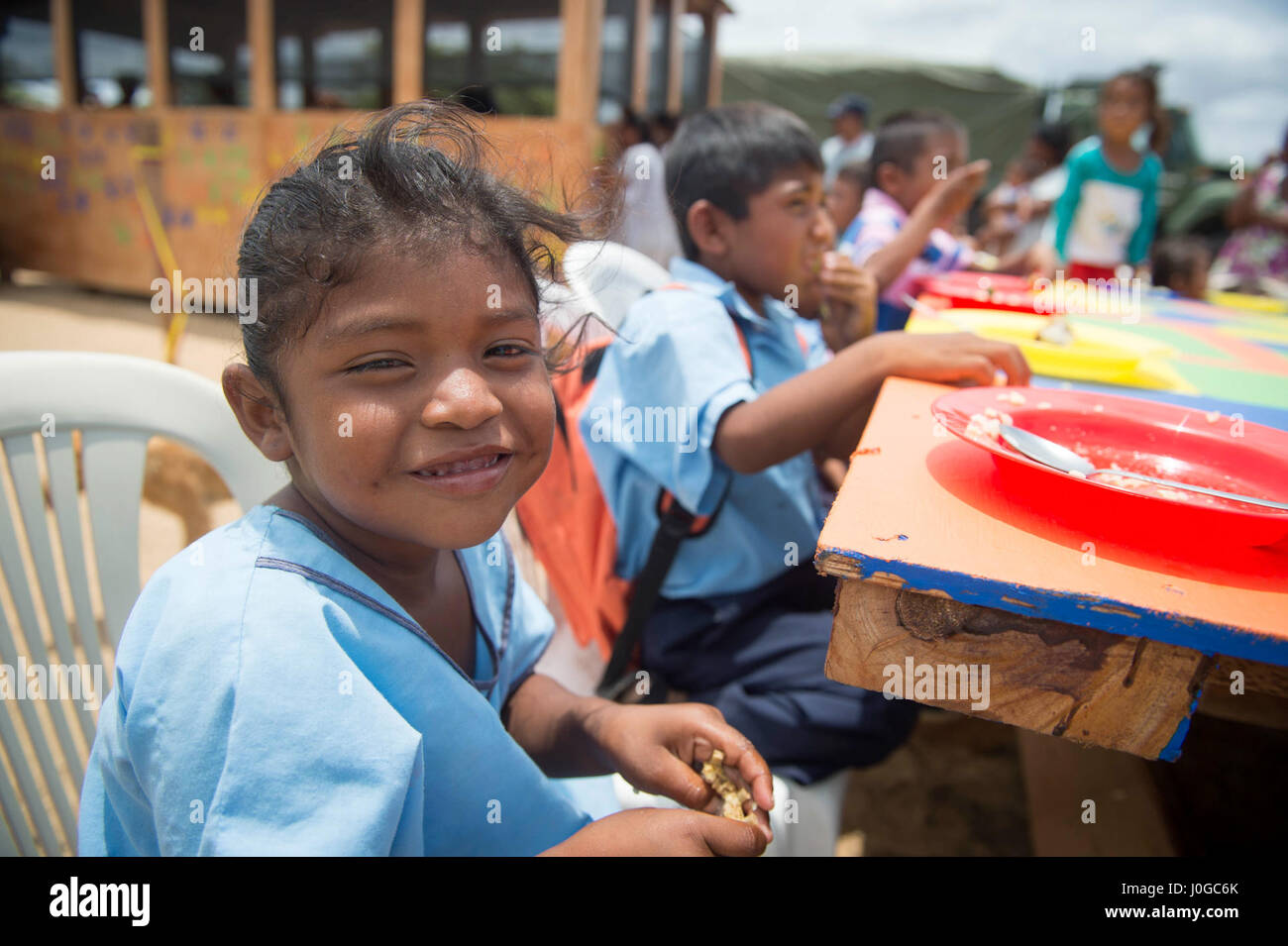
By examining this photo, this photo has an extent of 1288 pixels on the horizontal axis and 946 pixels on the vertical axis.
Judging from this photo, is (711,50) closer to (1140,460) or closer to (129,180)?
(129,180)

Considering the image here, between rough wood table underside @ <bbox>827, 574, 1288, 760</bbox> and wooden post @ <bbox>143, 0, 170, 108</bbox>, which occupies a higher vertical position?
wooden post @ <bbox>143, 0, 170, 108</bbox>

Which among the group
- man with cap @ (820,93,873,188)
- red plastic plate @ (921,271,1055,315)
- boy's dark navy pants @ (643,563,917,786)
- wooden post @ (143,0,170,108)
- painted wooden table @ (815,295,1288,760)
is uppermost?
wooden post @ (143,0,170,108)

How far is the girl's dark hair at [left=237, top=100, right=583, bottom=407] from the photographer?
2.80 feet

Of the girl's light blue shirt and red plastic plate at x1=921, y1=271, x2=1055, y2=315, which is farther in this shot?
red plastic plate at x1=921, y1=271, x2=1055, y2=315

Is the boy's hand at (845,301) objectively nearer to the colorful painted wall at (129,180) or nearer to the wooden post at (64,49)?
the colorful painted wall at (129,180)

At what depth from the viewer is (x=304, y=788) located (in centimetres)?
70

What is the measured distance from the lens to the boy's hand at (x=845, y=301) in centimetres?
193

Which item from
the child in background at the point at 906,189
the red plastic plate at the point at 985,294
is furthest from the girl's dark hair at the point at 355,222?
the child in background at the point at 906,189

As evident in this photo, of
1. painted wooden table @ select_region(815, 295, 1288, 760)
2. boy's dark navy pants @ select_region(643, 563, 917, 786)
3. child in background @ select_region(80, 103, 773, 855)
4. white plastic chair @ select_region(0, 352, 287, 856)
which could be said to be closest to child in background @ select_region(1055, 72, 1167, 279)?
boy's dark navy pants @ select_region(643, 563, 917, 786)

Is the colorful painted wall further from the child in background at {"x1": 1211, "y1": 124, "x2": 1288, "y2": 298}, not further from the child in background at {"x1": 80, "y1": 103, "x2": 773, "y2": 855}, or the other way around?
the child in background at {"x1": 80, "y1": 103, "x2": 773, "y2": 855}

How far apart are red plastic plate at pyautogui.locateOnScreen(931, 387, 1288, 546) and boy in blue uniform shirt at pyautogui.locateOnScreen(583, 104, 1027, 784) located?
0.88 ft

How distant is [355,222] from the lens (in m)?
0.85

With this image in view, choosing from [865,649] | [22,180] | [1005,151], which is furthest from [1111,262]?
[22,180]
